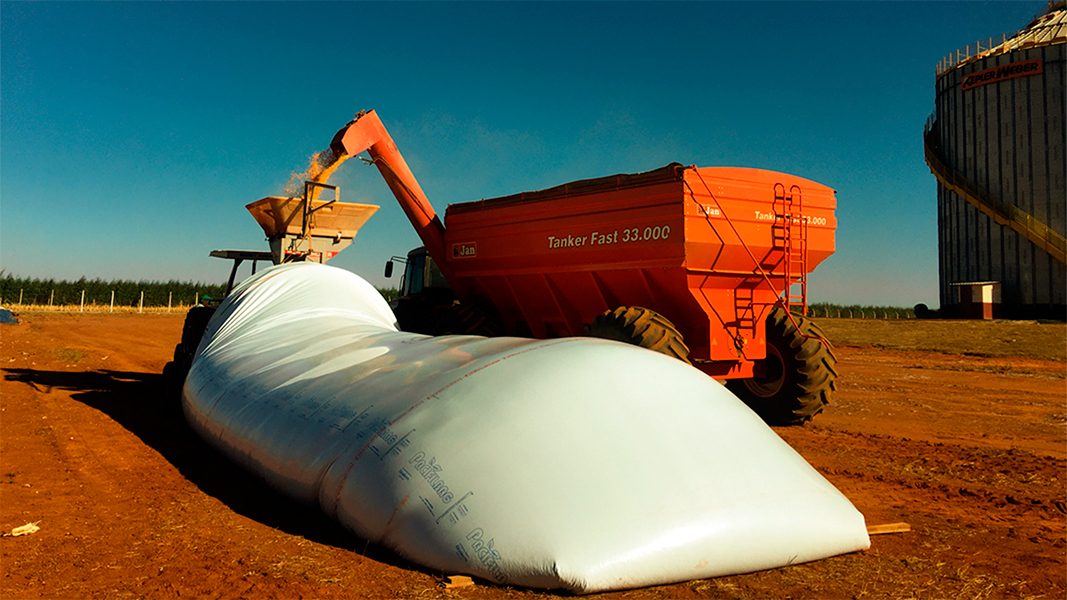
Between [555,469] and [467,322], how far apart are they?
21.8 feet

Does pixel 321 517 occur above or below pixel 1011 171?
below

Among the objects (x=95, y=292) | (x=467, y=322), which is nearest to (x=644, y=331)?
(x=467, y=322)

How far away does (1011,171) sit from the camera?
3102 centimetres

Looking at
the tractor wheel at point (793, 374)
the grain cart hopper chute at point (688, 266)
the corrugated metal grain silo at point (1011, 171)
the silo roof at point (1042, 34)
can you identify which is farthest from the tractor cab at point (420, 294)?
the silo roof at point (1042, 34)

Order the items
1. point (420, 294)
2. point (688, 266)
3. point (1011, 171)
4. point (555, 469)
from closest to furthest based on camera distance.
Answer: point (555, 469) < point (688, 266) < point (420, 294) < point (1011, 171)

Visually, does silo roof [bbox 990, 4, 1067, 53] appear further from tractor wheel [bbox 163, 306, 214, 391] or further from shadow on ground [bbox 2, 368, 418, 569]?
shadow on ground [bbox 2, 368, 418, 569]

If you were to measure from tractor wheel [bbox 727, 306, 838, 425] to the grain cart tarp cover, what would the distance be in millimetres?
4207

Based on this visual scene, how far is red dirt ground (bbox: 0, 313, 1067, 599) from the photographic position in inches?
137

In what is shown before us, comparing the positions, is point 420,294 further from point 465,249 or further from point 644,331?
point 644,331

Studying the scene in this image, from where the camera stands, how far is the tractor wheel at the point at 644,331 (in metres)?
7.15

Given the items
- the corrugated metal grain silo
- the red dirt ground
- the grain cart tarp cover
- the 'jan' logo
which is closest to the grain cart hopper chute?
the 'jan' logo

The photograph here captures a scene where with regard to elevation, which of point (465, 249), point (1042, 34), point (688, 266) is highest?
point (1042, 34)

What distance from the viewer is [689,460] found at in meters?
3.70

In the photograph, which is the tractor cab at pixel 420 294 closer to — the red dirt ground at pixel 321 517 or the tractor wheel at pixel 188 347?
the tractor wheel at pixel 188 347
